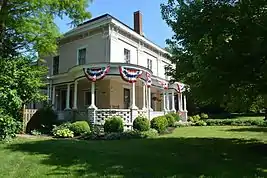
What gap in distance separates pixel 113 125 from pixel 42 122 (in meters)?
5.79

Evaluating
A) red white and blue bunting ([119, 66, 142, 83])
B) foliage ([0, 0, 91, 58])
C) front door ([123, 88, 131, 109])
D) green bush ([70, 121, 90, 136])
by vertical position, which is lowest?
green bush ([70, 121, 90, 136])

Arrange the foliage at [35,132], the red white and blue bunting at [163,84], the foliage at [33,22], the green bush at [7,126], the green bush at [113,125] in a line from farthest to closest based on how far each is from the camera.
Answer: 1. the red white and blue bunting at [163,84]
2. the foliage at [35,132]
3. the green bush at [113,125]
4. the foliage at [33,22]
5. the green bush at [7,126]

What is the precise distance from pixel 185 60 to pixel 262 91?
3114 mm

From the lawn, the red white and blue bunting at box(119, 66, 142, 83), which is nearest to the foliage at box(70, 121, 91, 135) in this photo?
the red white and blue bunting at box(119, 66, 142, 83)

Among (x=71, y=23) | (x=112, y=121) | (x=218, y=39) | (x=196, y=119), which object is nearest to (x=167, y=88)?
(x=196, y=119)

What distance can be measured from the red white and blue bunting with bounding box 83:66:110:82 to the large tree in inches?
363

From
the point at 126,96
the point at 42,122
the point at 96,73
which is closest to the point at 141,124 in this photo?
the point at 96,73

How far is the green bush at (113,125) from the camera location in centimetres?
1816

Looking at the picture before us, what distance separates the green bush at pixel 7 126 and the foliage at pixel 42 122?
22.1 ft

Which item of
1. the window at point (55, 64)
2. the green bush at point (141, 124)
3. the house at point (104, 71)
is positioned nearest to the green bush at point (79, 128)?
the house at point (104, 71)

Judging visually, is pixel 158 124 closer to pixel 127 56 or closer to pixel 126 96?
pixel 126 96

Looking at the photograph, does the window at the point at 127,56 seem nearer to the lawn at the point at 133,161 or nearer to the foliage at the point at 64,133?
the foliage at the point at 64,133

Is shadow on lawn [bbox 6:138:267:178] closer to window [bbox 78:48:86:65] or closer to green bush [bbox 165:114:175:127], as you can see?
green bush [bbox 165:114:175:127]

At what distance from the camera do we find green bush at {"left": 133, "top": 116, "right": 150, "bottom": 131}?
738 inches
